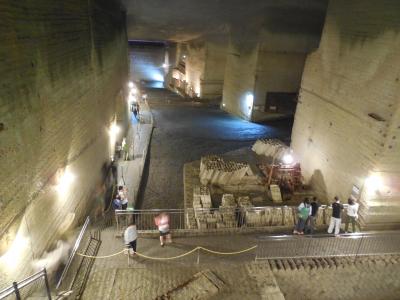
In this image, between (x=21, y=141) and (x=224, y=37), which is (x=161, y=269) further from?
(x=224, y=37)

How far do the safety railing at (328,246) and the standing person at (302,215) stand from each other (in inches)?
18.0

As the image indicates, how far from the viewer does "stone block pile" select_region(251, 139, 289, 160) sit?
1875 cm

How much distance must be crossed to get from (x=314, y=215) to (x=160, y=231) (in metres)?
5.50

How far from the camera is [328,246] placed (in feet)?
34.8

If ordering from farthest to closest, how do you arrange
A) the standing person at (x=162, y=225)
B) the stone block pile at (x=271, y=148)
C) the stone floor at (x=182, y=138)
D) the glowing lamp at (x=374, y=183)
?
the stone block pile at (x=271, y=148) → the stone floor at (x=182, y=138) → the glowing lamp at (x=374, y=183) → the standing person at (x=162, y=225)

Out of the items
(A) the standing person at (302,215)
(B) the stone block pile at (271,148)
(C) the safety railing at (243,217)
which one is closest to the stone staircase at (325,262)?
(A) the standing person at (302,215)

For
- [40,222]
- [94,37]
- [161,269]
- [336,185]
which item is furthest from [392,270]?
[94,37]

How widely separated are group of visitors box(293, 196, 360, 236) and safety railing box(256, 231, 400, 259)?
471 mm

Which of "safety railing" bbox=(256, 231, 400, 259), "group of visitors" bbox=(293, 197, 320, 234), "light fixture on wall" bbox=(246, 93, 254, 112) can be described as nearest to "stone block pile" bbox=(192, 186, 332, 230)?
"group of visitors" bbox=(293, 197, 320, 234)

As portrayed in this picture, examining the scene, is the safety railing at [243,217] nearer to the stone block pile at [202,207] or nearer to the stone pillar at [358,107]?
the stone block pile at [202,207]

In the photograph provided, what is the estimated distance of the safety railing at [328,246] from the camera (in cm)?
1011

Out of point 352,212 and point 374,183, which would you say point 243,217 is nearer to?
point 352,212

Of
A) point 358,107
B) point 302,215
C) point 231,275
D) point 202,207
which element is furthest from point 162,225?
point 358,107

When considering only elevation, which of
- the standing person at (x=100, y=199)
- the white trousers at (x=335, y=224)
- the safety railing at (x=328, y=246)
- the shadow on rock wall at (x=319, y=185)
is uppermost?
the white trousers at (x=335, y=224)
